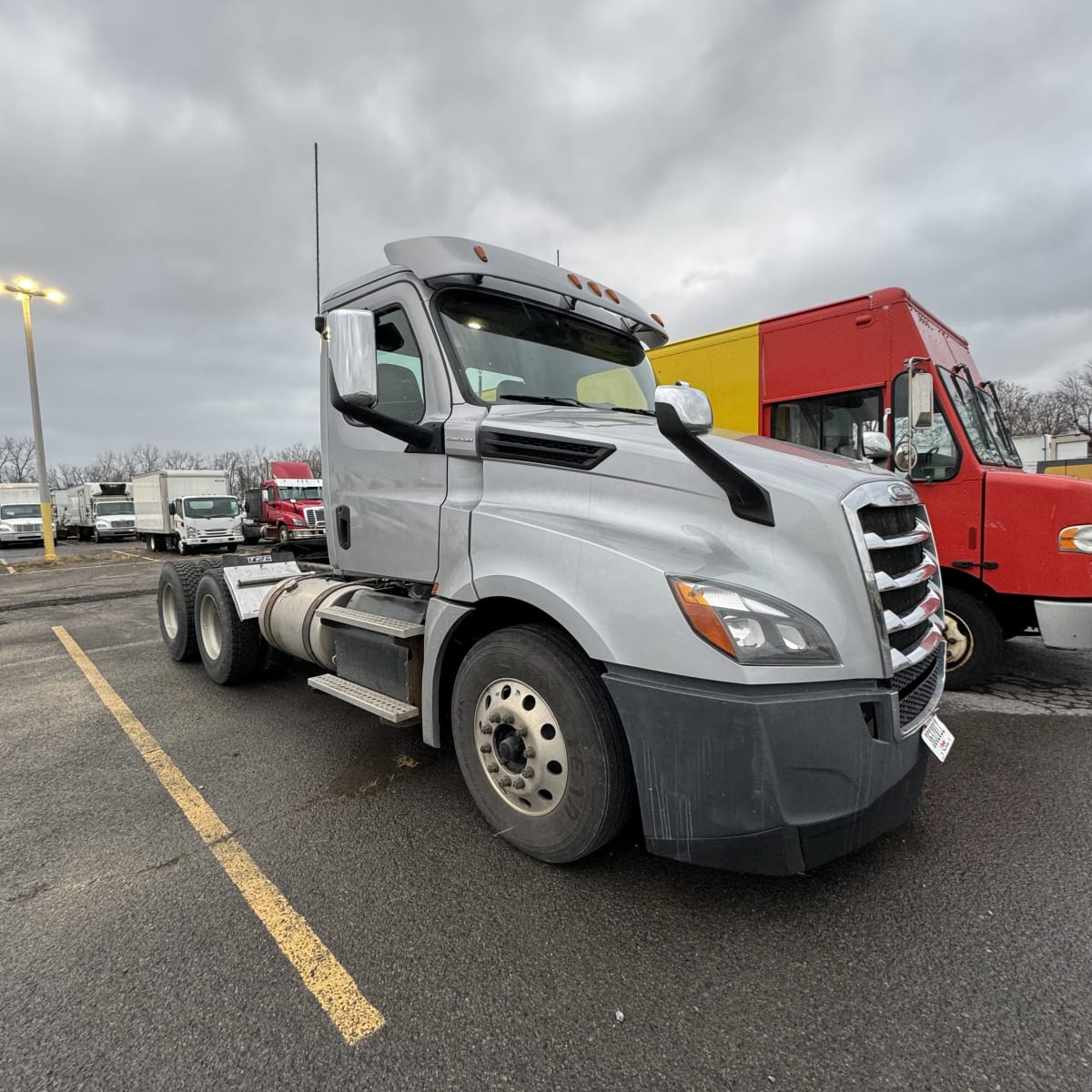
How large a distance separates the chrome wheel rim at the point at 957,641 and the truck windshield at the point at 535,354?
10.4ft

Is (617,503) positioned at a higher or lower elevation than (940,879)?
higher

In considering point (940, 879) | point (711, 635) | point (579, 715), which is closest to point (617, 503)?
point (711, 635)

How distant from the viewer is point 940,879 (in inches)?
97.0

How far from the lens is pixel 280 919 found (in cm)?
230

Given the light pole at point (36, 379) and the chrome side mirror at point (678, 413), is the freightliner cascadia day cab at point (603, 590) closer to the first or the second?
the chrome side mirror at point (678, 413)

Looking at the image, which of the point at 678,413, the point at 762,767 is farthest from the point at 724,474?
the point at 762,767

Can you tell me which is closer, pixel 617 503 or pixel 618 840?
pixel 617 503

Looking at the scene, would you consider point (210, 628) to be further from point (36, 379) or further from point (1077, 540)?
point (36, 379)

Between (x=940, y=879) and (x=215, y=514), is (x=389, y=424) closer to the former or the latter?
(x=940, y=879)

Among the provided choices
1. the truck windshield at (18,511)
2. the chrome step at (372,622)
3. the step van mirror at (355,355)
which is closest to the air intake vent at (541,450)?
the step van mirror at (355,355)

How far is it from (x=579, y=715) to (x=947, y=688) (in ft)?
13.7

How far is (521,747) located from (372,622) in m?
1.18

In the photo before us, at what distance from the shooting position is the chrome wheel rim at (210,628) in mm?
5223

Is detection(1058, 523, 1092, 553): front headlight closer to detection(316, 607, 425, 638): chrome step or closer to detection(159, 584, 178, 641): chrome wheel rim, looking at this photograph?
detection(316, 607, 425, 638): chrome step
